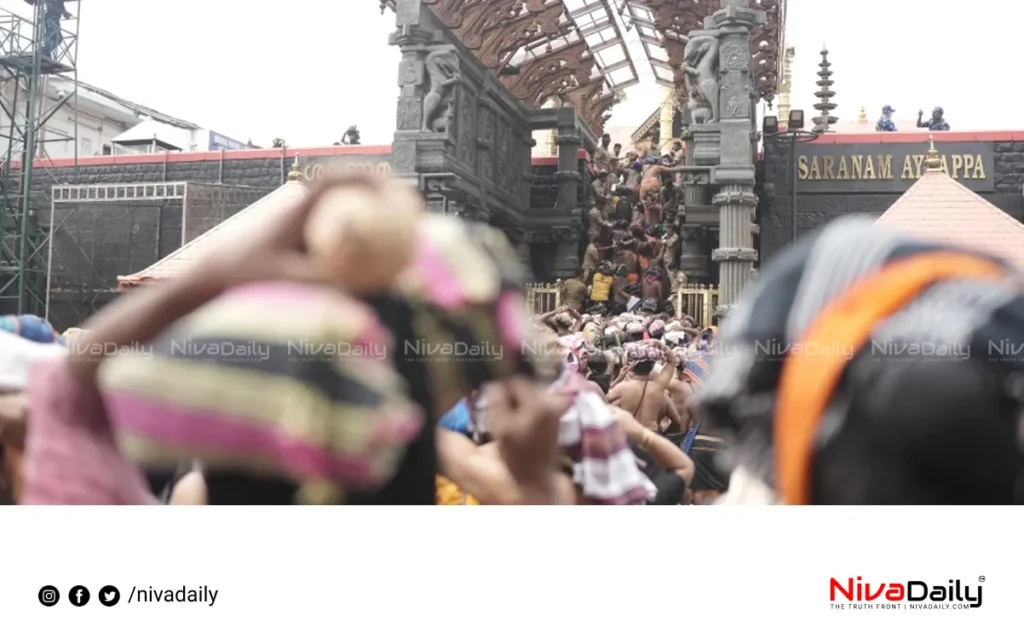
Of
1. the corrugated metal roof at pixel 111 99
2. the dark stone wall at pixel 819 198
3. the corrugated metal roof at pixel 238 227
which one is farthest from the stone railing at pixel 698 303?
the corrugated metal roof at pixel 238 227

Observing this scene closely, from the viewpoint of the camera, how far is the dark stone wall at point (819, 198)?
35.6 ft

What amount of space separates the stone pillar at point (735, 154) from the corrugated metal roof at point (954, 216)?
3146mm

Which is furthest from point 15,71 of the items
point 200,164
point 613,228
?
point 613,228

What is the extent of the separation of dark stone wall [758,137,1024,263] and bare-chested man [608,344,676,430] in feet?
Answer: 24.0

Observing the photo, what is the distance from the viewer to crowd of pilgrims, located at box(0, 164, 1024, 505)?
1.11 meters

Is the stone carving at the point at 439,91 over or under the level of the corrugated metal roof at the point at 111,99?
over

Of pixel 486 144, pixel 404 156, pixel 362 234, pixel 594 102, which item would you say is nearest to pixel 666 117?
pixel 594 102

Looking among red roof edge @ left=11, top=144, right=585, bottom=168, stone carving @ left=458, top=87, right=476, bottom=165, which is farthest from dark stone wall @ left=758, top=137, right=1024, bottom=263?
red roof edge @ left=11, top=144, right=585, bottom=168
